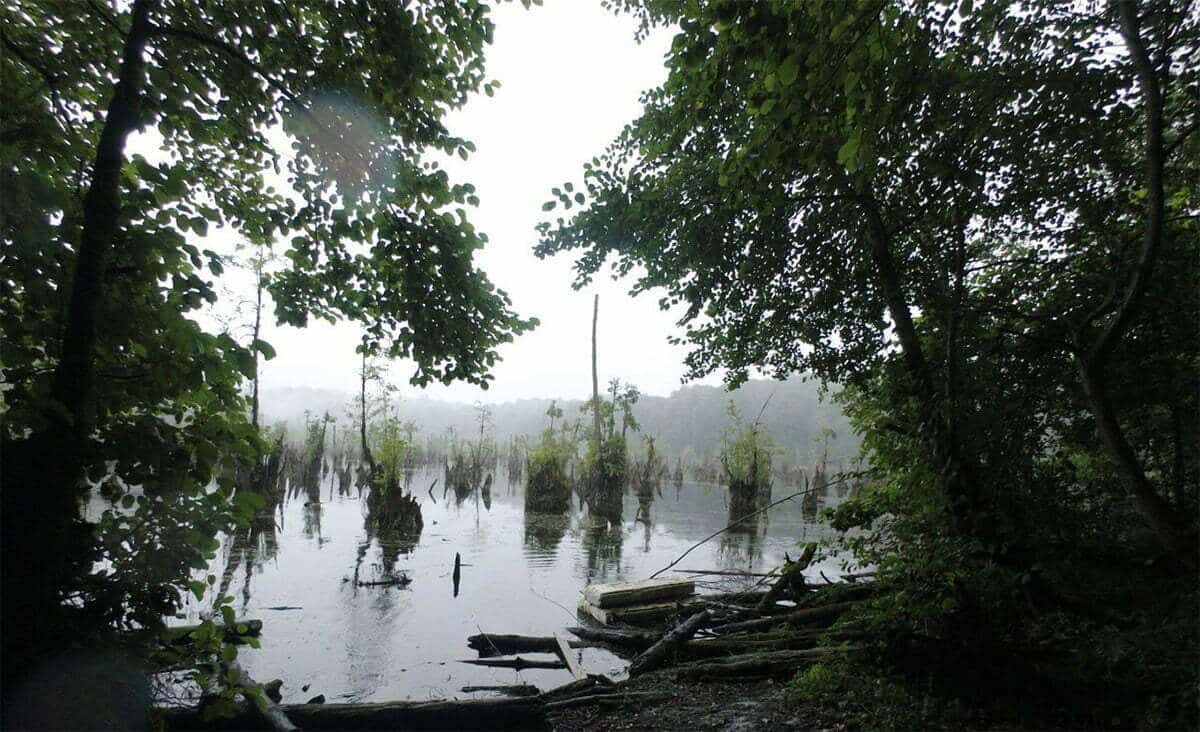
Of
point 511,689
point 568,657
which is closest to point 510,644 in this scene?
point 568,657

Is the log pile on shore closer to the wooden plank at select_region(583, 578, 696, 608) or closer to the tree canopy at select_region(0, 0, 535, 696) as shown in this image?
the wooden plank at select_region(583, 578, 696, 608)

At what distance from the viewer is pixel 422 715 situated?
18.0ft

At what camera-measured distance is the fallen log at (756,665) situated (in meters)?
6.29

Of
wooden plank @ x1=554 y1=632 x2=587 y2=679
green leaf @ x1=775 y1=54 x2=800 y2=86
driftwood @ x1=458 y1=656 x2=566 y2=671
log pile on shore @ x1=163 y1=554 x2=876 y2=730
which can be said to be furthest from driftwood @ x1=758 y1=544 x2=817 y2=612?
green leaf @ x1=775 y1=54 x2=800 y2=86

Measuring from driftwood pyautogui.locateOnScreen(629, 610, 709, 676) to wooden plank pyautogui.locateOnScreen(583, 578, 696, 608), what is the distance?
6.36ft

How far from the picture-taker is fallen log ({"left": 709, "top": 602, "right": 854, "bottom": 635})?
24.4 ft

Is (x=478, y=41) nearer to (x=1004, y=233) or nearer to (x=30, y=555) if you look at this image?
(x=30, y=555)

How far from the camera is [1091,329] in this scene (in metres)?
4.65

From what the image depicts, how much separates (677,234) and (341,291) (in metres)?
3.71

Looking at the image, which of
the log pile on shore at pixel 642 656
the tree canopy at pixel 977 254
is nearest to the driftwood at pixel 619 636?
the log pile on shore at pixel 642 656

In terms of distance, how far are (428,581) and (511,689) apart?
685 cm

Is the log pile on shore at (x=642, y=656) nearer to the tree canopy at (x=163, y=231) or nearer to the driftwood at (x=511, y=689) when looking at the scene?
the driftwood at (x=511, y=689)

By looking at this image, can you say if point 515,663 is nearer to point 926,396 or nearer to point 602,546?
point 926,396

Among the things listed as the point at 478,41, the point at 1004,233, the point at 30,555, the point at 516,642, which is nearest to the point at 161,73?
the point at 478,41
